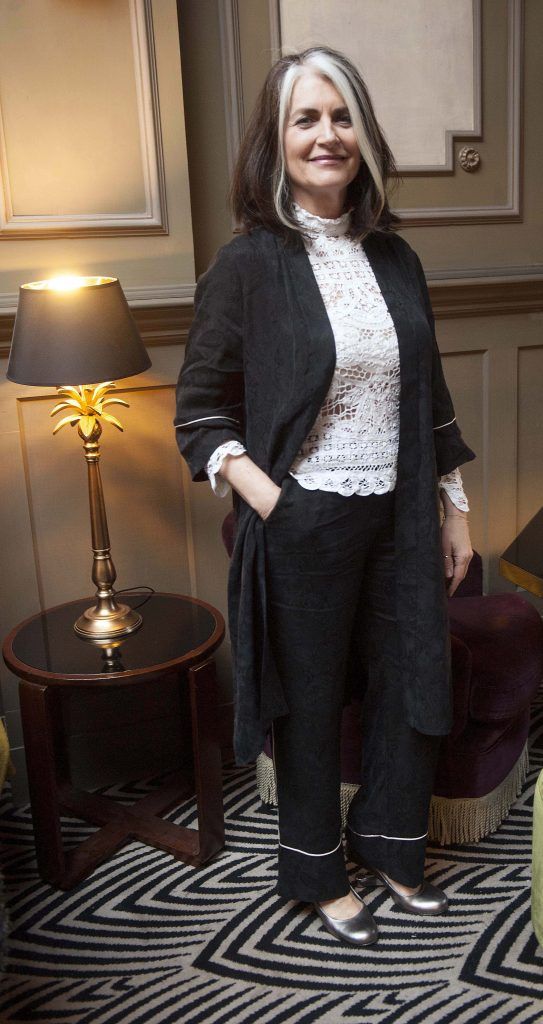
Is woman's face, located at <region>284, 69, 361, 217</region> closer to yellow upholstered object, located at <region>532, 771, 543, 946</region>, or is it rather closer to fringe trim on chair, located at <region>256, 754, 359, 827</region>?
yellow upholstered object, located at <region>532, 771, 543, 946</region>

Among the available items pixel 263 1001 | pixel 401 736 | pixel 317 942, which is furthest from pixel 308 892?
pixel 401 736

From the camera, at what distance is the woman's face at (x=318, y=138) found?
5.21 feet

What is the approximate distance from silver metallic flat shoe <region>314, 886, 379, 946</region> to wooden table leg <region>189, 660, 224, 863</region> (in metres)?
0.36

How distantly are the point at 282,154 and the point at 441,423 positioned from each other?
2.01 ft

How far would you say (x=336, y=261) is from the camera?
1.70 meters

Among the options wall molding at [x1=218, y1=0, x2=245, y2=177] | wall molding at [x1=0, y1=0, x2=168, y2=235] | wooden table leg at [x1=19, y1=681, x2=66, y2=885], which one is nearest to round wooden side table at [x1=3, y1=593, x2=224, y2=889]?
wooden table leg at [x1=19, y1=681, x2=66, y2=885]

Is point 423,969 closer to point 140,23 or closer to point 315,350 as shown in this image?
point 315,350

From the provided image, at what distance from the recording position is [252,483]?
1.67 m

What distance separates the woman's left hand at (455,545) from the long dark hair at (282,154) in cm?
61

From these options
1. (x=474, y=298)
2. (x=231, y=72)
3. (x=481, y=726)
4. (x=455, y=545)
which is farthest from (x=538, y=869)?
(x=231, y=72)

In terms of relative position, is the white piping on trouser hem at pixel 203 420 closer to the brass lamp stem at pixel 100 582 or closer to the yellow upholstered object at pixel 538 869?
the brass lamp stem at pixel 100 582

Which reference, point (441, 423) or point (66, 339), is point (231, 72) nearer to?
point (66, 339)

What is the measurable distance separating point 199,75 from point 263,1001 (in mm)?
2162

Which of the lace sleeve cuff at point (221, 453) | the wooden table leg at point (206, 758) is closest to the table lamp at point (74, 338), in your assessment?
the lace sleeve cuff at point (221, 453)
